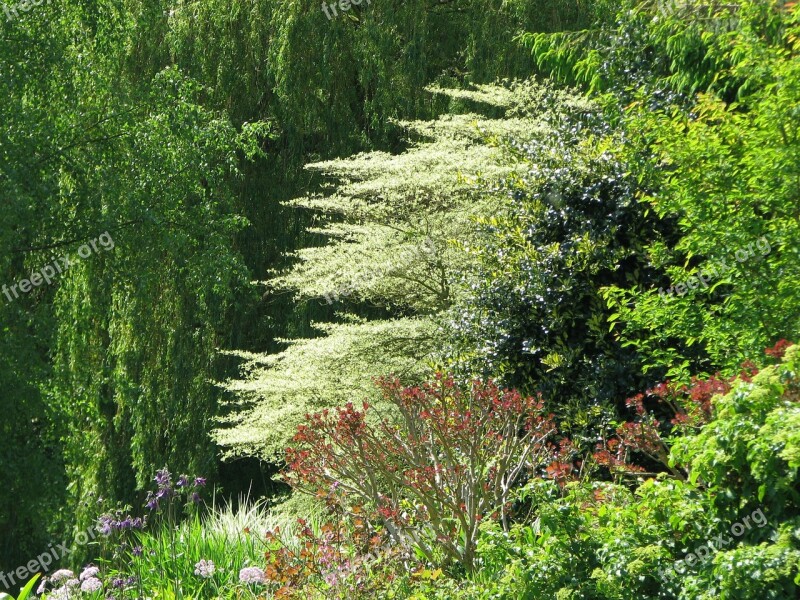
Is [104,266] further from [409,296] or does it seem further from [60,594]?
[60,594]

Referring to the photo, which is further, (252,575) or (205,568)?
(205,568)

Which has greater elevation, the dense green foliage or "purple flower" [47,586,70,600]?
the dense green foliage

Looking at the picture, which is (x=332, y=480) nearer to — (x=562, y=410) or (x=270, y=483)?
(x=562, y=410)

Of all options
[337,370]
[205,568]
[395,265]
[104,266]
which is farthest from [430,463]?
[104,266]

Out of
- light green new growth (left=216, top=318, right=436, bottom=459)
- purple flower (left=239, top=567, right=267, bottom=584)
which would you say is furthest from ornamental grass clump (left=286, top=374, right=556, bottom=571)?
light green new growth (left=216, top=318, right=436, bottom=459)

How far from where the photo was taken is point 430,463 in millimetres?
5699

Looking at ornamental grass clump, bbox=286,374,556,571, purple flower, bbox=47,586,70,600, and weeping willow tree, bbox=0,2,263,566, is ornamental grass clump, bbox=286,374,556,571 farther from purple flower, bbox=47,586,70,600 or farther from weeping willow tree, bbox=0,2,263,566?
weeping willow tree, bbox=0,2,263,566

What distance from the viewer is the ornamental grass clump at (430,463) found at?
5184 mm

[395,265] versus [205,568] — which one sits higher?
[395,265]

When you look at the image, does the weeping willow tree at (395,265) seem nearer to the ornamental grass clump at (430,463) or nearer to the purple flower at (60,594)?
the ornamental grass clump at (430,463)

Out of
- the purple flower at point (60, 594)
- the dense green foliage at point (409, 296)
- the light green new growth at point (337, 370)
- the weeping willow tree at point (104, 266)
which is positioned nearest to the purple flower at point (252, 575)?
the dense green foliage at point (409, 296)

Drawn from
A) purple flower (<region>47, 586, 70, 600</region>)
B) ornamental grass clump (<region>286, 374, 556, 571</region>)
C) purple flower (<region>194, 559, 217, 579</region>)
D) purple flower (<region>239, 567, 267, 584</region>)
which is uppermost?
ornamental grass clump (<region>286, 374, 556, 571</region>)

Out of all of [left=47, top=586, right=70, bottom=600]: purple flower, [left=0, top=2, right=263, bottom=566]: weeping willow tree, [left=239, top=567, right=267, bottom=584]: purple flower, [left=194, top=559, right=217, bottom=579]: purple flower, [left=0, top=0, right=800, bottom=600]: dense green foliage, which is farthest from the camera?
[left=0, top=2, right=263, bottom=566]: weeping willow tree

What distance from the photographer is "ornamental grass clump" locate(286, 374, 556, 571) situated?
5184mm
